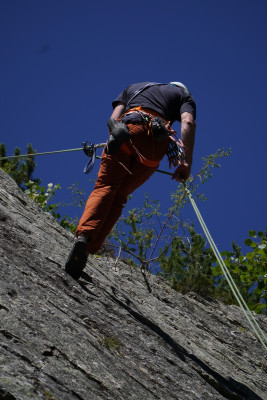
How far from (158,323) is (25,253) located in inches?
58.1

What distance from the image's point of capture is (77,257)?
3.88m

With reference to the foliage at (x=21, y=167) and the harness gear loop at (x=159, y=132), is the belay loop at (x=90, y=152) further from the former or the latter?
the foliage at (x=21, y=167)

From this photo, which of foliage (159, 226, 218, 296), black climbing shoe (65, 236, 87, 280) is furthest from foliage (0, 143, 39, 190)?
black climbing shoe (65, 236, 87, 280)

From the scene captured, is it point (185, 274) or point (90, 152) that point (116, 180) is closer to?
point (90, 152)

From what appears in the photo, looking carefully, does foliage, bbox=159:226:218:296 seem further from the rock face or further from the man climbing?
the man climbing

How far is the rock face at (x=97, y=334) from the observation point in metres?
2.48

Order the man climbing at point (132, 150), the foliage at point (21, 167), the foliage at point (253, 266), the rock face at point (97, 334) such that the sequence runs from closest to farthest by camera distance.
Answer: the rock face at point (97, 334) < the man climbing at point (132, 150) < the foliage at point (253, 266) < the foliage at point (21, 167)

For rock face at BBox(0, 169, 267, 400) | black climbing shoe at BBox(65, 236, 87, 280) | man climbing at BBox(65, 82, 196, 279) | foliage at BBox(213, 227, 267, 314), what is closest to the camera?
rock face at BBox(0, 169, 267, 400)

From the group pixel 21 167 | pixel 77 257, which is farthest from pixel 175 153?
pixel 21 167

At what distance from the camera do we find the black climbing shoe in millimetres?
3869

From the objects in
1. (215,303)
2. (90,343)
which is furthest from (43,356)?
(215,303)

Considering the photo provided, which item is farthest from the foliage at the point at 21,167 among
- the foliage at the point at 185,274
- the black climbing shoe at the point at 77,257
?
the black climbing shoe at the point at 77,257

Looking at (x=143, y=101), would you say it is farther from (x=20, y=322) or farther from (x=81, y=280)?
(x=20, y=322)

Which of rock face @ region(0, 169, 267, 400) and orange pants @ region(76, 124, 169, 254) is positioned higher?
orange pants @ region(76, 124, 169, 254)
